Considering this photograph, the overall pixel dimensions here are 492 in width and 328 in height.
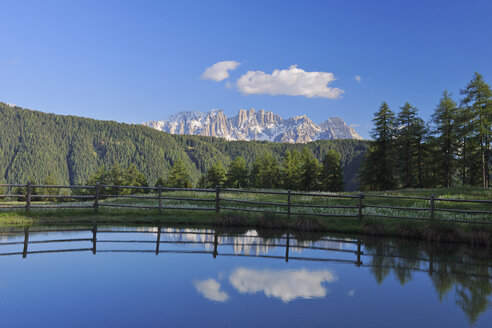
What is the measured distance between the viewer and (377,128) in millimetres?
51094

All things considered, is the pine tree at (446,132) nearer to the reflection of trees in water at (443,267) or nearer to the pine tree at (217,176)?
the reflection of trees in water at (443,267)

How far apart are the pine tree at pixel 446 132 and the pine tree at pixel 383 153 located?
18.4ft

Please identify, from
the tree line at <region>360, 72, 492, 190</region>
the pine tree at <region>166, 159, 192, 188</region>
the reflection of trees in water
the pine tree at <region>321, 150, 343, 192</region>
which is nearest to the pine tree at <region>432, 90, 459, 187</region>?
the tree line at <region>360, 72, 492, 190</region>

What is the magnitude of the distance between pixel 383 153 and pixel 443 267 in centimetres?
4314

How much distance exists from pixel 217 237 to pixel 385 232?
283 inches

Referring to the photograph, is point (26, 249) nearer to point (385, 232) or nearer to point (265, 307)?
point (265, 307)

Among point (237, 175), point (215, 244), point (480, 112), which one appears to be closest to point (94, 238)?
point (215, 244)

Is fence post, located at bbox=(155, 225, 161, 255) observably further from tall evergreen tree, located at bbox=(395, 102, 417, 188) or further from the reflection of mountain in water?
tall evergreen tree, located at bbox=(395, 102, 417, 188)

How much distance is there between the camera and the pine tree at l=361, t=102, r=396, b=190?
165 feet

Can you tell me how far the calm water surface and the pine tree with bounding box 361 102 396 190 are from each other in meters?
39.2

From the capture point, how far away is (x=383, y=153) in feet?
166

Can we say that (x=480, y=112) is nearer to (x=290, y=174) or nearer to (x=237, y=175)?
(x=290, y=174)

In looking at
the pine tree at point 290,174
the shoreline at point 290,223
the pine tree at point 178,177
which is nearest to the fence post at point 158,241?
the shoreline at point 290,223

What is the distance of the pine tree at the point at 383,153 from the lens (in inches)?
1981
